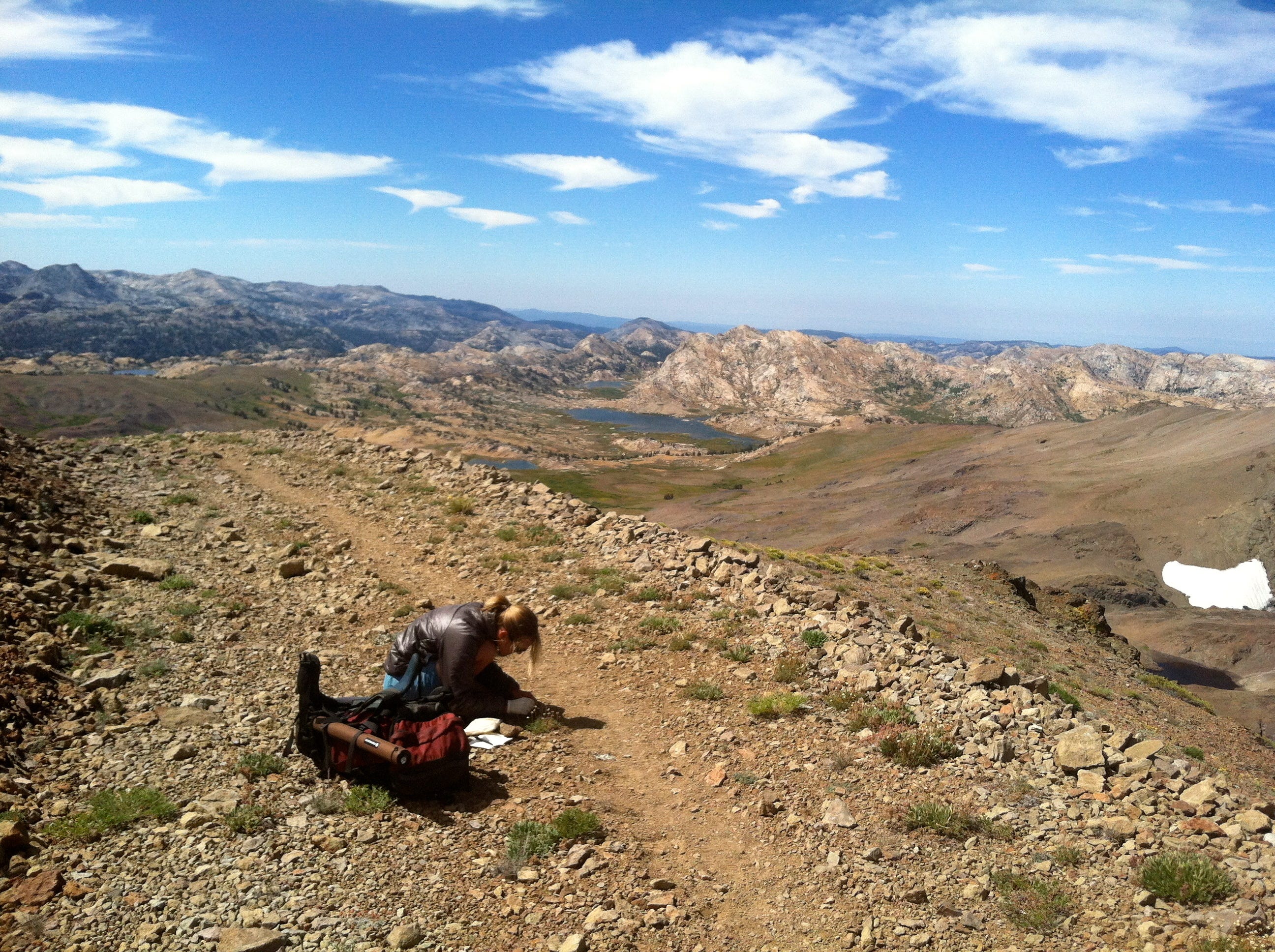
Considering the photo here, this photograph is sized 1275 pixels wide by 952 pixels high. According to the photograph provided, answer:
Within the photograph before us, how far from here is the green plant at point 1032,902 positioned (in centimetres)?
711

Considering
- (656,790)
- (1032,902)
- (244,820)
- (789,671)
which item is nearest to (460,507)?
(789,671)

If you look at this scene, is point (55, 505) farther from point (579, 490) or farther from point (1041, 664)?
point (579, 490)

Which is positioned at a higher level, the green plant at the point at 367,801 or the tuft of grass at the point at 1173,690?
the green plant at the point at 367,801

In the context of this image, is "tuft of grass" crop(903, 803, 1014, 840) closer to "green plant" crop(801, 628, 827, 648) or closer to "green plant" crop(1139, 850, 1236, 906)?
"green plant" crop(1139, 850, 1236, 906)

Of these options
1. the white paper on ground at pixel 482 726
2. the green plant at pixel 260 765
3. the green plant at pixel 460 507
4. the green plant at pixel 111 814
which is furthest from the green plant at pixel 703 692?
the green plant at pixel 460 507

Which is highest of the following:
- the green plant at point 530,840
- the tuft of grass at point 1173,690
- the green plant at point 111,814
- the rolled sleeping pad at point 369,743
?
the rolled sleeping pad at point 369,743

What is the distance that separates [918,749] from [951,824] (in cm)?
166

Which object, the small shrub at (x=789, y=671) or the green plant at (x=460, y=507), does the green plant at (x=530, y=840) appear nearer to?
the small shrub at (x=789, y=671)

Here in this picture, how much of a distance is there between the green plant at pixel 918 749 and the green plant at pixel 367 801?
7.17 m

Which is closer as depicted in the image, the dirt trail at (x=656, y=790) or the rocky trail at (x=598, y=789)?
the rocky trail at (x=598, y=789)

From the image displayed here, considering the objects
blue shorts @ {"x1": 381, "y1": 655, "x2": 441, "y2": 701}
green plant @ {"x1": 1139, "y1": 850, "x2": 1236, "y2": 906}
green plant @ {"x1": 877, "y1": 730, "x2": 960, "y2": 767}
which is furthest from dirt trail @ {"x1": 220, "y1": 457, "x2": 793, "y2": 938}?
green plant @ {"x1": 1139, "y1": 850, "x2": 1236, "y2": 906}

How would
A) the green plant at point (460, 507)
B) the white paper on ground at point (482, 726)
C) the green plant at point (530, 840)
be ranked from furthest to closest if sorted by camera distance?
1. the green plant at point (460, 507)
2. the white paper on ground at point (482, 726)
3. the green plant at point (530, 840)

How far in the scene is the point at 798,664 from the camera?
1343cm

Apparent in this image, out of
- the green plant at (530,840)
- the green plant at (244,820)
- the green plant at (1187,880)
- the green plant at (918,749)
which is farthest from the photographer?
the green plant at (918,749)
